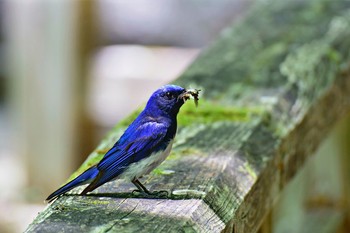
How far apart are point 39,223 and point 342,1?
212 centimetres

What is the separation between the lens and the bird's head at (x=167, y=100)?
2010 millimetres

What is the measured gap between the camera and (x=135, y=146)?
1984 mm

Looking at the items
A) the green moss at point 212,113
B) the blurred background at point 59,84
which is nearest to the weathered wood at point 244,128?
the green moss at point 212,113

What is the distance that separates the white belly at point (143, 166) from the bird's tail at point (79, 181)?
67mm

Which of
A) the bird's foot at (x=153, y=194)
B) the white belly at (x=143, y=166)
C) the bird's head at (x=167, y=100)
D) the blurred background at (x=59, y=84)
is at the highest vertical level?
the blurred background at (x=59, y=84)

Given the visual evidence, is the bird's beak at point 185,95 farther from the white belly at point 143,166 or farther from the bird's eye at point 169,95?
the white belly at point 143,166

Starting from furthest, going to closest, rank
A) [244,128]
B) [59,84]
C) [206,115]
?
[59,84] < [206,115] < [244,128]

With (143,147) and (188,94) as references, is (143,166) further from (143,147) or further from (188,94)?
(188,94)

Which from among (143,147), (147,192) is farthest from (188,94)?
(147,192)

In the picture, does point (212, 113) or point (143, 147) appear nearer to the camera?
point (143, 147)

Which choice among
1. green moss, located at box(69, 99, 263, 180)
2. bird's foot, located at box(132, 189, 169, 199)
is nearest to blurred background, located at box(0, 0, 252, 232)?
green moss, located at box(69, 99, 263, 180)

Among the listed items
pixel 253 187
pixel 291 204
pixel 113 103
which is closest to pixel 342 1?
pixel 291 204

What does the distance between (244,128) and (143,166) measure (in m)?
0.46

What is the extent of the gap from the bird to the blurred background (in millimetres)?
5144
